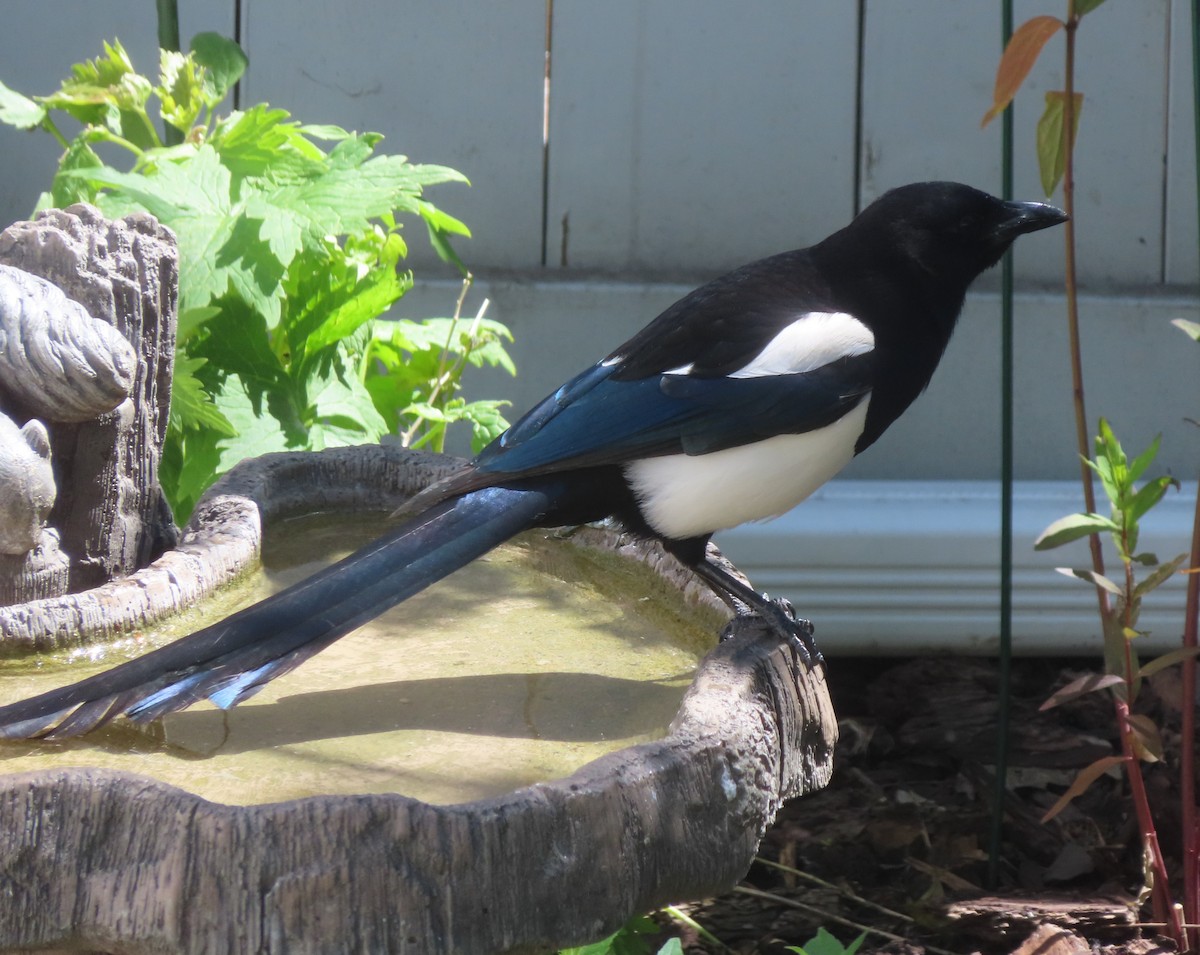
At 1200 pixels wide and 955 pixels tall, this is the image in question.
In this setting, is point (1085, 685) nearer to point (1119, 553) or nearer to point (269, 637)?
point (1119, 553)

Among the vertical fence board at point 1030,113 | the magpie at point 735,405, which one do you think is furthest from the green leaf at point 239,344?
the vertical fence board at point 1030,113

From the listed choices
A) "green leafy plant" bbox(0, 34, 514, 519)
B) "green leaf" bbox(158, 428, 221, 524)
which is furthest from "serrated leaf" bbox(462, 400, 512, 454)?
"green leaf" bbox(158, 428, 221, 524)

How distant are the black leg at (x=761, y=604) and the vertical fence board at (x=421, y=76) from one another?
5.45 feet

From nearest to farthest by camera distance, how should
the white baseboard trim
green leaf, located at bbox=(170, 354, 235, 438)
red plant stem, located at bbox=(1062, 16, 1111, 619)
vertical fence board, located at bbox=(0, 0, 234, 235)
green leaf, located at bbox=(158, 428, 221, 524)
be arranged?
red plant stem, located at bbox=(1062, 16, 1111, 619) < green leaf, located at bbox=(170, 354, 235, 438) < green leaf, located at bbox=(158, 428, 221, 524) < the white baseboard trim < vertical fence board, located at bbox=(0, 0, 234, 235)

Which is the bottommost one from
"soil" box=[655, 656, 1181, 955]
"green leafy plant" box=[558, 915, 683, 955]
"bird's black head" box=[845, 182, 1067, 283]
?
"soil" box=[655, 656, 1181, 955]

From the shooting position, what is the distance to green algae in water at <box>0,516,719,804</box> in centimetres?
108

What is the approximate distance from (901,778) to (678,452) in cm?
117

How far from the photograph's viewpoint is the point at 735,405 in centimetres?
157

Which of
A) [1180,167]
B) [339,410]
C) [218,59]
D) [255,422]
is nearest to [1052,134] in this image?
[339,410]

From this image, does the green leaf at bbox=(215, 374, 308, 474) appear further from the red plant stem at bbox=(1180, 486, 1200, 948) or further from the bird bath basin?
the red plant stem at bbox=(1180, 486, 1200, 948)

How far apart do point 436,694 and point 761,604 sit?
1.35 ft

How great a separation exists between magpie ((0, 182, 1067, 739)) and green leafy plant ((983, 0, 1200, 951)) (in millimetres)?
127

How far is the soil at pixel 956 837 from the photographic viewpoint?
194 centimetres

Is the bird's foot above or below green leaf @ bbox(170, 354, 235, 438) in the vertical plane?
below
